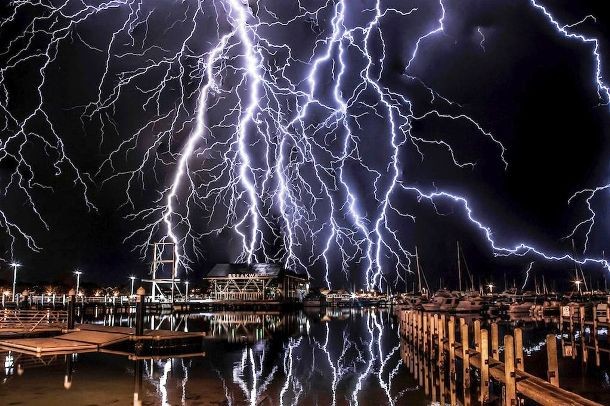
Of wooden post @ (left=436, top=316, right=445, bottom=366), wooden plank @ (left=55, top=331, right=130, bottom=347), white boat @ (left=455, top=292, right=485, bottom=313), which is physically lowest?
white boat @ (left=455, top=292, right=485, bottom=313)

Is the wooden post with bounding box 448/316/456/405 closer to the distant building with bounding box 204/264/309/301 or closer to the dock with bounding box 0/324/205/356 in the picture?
the dock with bounding box 0/324/205/356

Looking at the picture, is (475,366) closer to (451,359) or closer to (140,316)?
(451,359)

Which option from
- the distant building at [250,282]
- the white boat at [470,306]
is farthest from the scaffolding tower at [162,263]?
the white boat at [470,306]

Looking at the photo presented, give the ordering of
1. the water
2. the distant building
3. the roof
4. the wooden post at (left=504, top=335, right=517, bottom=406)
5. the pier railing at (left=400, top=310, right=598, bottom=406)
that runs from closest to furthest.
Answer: the pier railing at (left=400, top=310, right=598, bottom=406) → the wooden post at (left=504, top=335, right=517, bottom=406) → the water → the distant building → the roof

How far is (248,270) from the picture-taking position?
2096 inches

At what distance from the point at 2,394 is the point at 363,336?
50.4 ft

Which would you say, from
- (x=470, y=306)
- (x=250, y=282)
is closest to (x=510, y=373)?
(x=470, y=306)

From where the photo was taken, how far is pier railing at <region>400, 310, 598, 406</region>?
21.0 ft

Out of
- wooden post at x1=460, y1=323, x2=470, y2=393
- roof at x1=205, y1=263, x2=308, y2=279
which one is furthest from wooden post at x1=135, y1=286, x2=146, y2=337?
roof at x1=205, y1=263, x2=308, y2=279

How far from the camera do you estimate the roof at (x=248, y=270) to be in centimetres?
5181

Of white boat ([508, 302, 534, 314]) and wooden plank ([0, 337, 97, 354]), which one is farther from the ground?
wooden plank ([0, 337, 97, 354])

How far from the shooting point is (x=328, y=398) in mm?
8727

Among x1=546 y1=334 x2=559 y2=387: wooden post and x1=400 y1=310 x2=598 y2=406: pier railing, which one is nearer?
x1=400 y1=310 x2=598 y2=406: pier railing

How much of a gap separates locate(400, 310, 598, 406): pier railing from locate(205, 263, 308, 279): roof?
35.6 m
